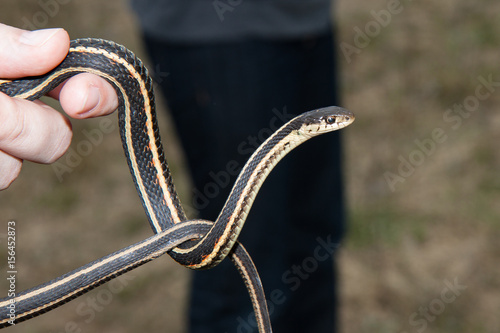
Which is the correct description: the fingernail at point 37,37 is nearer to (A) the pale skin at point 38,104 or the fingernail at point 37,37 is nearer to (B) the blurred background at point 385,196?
(A) the pale skin at point 38,104

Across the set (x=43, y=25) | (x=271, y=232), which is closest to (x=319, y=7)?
(x=271, y=232)

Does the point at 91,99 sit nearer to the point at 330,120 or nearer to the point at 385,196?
the point at 330,120

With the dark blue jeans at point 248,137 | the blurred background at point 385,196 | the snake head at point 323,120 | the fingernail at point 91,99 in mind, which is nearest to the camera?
the fingernail at point 91,99

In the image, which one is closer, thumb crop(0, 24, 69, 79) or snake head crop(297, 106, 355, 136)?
thumb crop(0, 24, 69, 79)

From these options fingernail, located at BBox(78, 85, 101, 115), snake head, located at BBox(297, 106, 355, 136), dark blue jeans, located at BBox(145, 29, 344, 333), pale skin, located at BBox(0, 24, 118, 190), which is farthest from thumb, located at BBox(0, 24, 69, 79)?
dark blue jeans, located at BBox(145, 29, 344, 333)

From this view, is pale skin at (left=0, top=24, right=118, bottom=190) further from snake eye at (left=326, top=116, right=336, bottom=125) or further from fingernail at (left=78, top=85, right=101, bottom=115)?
snake eye at (left=326, top=116, right=336, bottom=125)

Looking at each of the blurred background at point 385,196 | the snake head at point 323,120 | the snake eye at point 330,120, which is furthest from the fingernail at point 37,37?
the blurred background at point 385,196

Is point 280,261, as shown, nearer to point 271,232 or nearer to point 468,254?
point 271,232
